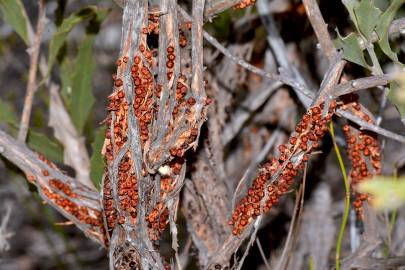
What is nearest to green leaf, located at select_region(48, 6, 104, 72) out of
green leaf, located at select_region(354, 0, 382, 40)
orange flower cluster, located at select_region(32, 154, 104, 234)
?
orange flower cluster, located at select_region(32, 154, 104, 234)

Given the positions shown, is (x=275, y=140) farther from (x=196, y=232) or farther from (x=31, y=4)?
(x=31, y=4)

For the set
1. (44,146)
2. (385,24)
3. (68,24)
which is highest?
(68,24)

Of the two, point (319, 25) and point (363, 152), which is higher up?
→ point (319, 25)

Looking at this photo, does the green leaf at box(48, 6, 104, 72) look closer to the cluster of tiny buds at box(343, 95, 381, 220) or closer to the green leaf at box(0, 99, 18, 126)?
the green leaf at box(0, 99, 18, 126)

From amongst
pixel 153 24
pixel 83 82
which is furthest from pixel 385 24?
pixel 83 82

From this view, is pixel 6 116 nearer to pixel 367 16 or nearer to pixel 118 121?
pixel 118 121

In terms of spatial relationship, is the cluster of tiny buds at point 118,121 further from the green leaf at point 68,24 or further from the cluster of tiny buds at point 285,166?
the green leaf at point 68,24

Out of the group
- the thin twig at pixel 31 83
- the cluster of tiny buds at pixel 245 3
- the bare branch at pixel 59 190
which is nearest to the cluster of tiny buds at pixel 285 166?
the cluster of tiny buds at pixel 245 3

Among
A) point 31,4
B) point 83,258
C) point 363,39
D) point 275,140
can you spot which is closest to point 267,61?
point 275,140

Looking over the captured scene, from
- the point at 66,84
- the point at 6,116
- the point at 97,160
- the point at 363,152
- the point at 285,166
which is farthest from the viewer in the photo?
the point at 66,84
